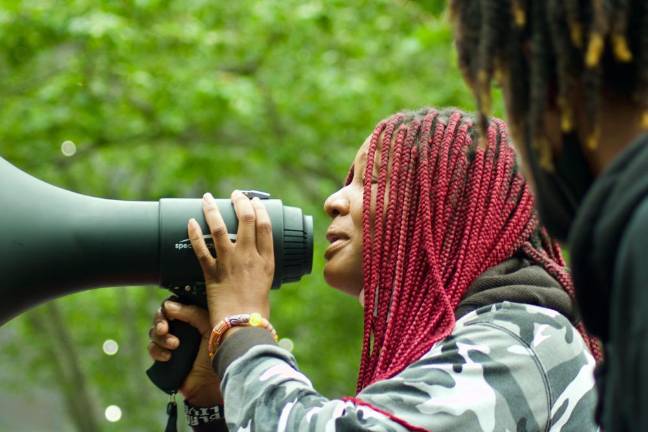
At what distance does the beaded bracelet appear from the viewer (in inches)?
82.3

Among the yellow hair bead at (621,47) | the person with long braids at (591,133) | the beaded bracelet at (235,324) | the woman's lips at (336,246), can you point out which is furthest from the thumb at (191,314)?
the yellow hair bead at (621,47)

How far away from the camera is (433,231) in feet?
6.86

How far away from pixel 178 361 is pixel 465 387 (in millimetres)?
737

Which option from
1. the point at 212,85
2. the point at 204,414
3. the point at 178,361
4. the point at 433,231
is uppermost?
the point at 433,231

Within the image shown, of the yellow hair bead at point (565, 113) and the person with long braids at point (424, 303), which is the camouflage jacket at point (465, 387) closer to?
the person with long braids at point (424, 303)

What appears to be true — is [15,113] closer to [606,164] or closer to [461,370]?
[461,370]

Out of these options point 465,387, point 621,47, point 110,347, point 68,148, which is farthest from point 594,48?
point 110,347

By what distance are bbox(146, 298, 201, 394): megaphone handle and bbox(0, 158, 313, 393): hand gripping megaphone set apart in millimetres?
121

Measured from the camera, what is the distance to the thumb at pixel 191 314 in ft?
7.48

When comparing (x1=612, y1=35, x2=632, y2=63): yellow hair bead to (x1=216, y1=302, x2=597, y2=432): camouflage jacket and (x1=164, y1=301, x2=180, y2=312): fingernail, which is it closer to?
(x1=216, y1=302, x2=597, y2=432): camouflage jacket

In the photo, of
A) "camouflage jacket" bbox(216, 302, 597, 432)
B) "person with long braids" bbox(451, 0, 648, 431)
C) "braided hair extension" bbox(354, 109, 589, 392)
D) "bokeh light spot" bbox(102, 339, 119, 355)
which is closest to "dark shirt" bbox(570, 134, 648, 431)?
"person with long braids" bbox(451, 0, 648, 431)

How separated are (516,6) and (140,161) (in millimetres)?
9257

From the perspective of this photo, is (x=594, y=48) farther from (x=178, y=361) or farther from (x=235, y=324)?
(x=178, y=361)

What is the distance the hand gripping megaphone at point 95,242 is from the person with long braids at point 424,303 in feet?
0.17
